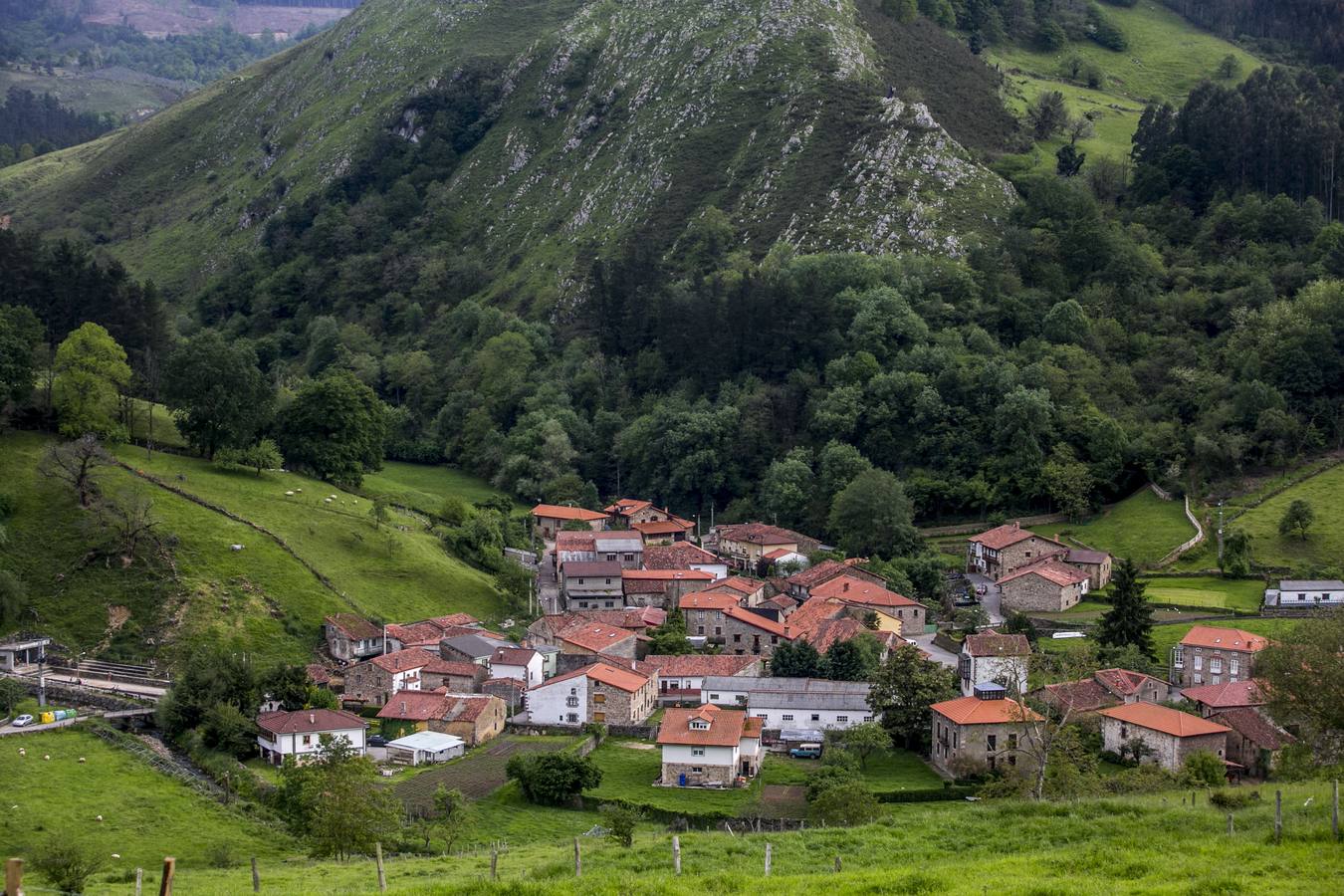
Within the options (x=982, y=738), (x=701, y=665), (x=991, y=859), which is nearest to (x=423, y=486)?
(x=701, y=665)

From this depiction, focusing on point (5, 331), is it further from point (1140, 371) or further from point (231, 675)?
point (1140, 371)

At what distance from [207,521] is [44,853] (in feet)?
106

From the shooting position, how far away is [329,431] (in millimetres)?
78062

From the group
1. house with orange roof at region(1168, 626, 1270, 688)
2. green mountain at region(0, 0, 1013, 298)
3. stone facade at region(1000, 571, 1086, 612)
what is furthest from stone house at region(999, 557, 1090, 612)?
green mountain at region(0, 0, 1013, 298)

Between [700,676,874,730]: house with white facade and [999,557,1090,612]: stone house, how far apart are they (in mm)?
13863

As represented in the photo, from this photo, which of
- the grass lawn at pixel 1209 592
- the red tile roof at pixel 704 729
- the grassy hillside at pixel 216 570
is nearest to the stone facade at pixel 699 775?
the red tile roof at pixel 704 729

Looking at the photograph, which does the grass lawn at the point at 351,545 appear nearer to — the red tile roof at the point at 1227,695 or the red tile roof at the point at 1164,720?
the red tile roof at the point at 1164,720

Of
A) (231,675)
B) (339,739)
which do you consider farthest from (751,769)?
(231,675)

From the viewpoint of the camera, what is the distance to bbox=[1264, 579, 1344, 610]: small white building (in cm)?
6125

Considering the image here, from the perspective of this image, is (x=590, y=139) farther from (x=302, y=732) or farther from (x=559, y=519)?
(x=302, y=732)

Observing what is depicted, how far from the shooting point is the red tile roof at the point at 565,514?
82.7 metres

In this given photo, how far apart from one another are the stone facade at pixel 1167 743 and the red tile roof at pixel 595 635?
21454 millimetres

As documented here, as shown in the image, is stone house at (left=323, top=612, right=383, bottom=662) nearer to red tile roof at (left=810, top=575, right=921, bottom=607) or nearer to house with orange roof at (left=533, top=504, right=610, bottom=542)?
red tile roof at (left=810, top=575, right=921, bottom=607)

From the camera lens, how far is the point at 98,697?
51188 millimetres
